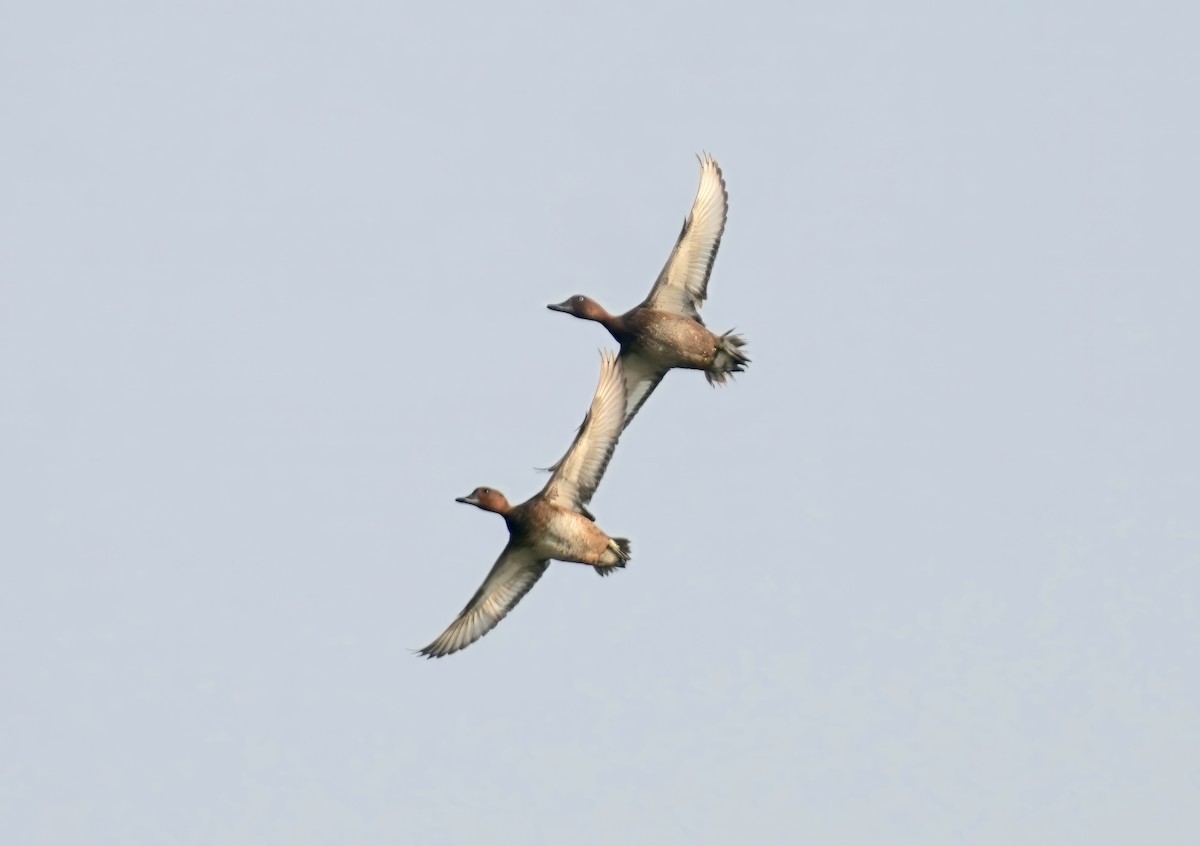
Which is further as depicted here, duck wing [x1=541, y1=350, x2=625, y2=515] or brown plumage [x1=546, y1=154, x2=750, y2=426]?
brown plumage [x1=546, y1=154, x2=750, y2=426]

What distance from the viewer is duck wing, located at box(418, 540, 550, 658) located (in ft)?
86.9

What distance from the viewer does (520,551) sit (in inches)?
1032

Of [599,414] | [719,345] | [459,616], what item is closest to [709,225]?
[719,345]

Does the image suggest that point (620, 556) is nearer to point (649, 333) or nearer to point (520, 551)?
point (520, 551)

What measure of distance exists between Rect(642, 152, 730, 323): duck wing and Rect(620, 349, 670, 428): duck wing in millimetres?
760

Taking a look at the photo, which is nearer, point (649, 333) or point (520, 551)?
point (520, 551)

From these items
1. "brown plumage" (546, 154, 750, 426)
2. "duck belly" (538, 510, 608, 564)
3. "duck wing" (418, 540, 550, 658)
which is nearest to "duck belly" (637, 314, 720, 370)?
"brown plumage" (546, 154, 750, 426)

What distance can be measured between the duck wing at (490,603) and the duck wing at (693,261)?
424cm

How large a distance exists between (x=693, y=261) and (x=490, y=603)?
5606 millimetres

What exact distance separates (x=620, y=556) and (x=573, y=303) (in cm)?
492

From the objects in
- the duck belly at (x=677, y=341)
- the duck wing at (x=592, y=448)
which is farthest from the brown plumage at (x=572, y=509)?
the duck belly at (x=677, y=341)

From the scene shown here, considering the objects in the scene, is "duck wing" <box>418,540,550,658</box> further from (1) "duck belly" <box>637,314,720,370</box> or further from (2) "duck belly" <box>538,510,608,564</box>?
(1) "duck belly" <box>637,314,720,370</box>

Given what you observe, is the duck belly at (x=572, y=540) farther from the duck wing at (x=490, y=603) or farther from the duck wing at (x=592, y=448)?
the duck wing at (x=490, y=603)

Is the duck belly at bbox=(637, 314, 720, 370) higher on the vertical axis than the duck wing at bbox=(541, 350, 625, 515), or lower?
higher
